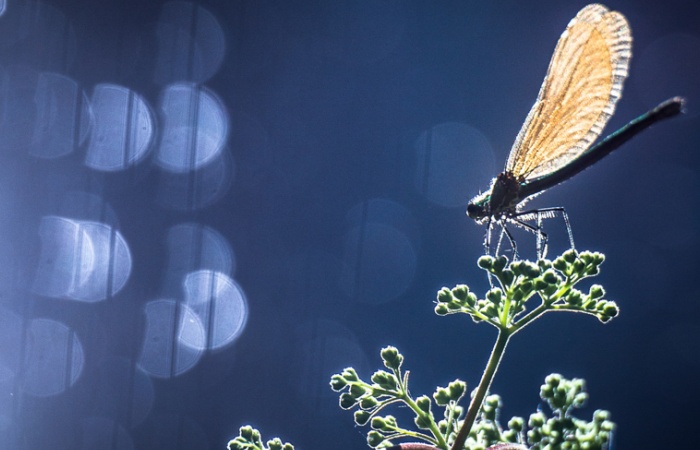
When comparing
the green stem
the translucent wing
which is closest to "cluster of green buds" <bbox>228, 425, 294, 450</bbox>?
the green stem

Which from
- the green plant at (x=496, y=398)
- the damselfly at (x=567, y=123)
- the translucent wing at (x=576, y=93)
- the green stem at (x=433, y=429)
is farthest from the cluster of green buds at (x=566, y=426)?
the translucent wing at (x=576, y=93)

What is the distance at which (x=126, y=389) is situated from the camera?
4191 mm

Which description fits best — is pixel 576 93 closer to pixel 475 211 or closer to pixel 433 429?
pixel 475 211

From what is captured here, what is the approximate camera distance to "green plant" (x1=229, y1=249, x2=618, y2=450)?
0.63 meters

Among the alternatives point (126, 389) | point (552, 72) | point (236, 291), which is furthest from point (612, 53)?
point (126, 389)

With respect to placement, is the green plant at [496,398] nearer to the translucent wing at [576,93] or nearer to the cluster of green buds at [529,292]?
the cluster of green buds at [529,292]

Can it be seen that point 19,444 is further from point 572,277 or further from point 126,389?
point 572,277

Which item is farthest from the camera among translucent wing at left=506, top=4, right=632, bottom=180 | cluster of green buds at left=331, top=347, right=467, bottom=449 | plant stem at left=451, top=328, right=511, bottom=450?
translucent wing at left=506, top=4, right=632, bottom=180

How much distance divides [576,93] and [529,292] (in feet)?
1.22

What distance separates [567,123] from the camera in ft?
3.02

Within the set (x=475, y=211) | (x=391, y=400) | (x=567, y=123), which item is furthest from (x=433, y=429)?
(x=567, y=123)

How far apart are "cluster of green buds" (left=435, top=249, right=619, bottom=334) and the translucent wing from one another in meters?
0.22

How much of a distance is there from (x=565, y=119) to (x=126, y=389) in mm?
4093

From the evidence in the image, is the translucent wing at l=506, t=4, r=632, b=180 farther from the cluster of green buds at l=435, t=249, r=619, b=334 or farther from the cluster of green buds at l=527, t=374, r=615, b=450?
the cluster of green buds at l=527, t=374, r=615, b=450
